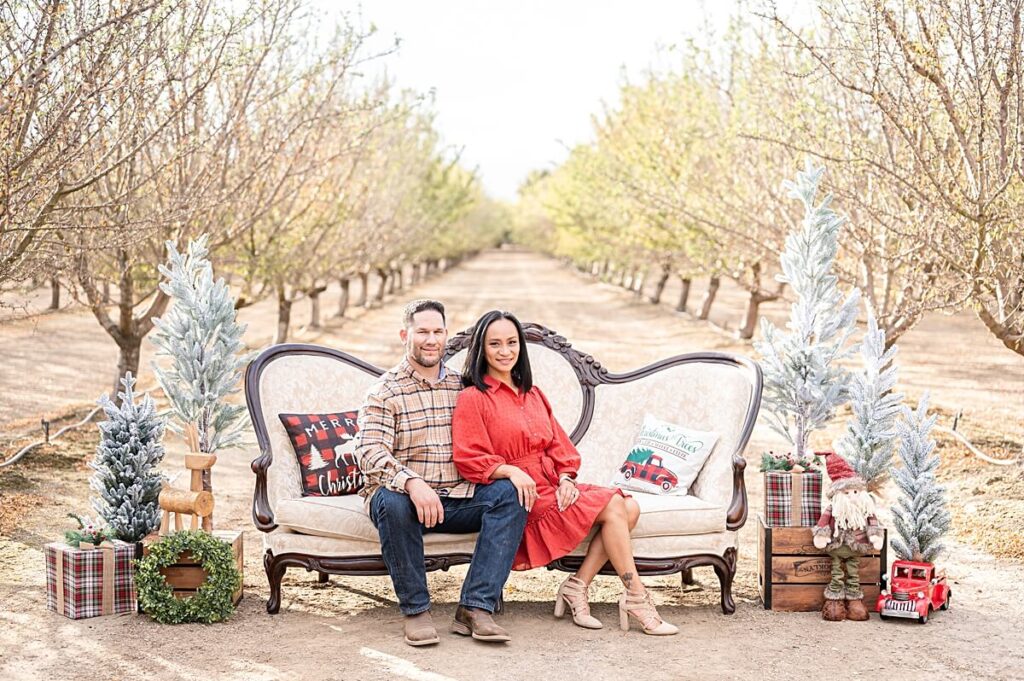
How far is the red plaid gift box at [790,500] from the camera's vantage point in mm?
5586

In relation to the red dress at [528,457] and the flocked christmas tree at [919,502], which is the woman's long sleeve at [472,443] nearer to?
the red dress at [528,457]

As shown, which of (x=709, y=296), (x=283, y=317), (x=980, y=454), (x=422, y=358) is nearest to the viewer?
(x=422, y=358)

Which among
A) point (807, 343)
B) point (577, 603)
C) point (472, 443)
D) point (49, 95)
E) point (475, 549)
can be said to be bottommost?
point (577, 603)

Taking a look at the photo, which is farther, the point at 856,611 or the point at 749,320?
the point at 749,320

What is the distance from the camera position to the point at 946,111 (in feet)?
23.3

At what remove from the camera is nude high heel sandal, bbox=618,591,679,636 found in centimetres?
514

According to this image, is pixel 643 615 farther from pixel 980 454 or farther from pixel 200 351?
pixel 980 454

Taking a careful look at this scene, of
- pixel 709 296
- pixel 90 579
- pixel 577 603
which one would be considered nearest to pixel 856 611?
pixel 577 603

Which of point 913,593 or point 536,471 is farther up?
point 536,471

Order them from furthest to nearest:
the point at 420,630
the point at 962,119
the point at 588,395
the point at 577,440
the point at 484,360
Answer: the point at 962,119 < the point at 588,395 < the point at 577,440 < the point at 484,360 < the point at 420,630

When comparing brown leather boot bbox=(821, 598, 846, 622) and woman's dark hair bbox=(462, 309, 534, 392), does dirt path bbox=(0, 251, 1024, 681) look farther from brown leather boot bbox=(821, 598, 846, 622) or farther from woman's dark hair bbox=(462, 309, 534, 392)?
woman's dark hair bbox=(462, 309, 534, 392)

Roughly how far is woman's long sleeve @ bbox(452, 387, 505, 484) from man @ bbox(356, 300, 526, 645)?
0.25ft

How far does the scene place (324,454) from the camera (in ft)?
18.7

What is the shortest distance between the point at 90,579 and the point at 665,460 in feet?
9.45
